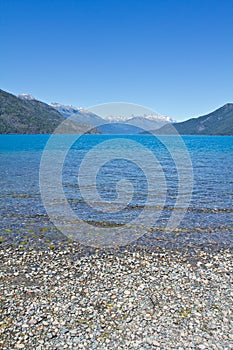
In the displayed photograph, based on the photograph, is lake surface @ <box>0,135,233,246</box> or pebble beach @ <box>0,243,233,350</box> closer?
pebble beach @ <box>0,243,233,350</box>

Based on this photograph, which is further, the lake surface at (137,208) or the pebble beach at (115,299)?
the lake surface at (137,208)

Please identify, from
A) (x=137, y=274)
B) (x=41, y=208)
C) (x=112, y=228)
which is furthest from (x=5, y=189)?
(x=137, y=274)

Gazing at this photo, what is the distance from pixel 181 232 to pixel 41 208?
13.3 meters

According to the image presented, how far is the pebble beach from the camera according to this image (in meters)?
10.1

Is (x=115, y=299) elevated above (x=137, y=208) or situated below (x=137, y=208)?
below

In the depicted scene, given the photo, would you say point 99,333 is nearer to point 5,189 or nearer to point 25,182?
point 5,189

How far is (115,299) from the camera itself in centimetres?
1241

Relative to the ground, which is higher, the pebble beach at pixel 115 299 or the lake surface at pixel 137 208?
the lake surface at pixel 137 208

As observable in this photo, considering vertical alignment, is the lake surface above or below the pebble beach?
above

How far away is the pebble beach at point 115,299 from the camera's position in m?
10.1

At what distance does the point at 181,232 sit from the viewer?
69.4ft

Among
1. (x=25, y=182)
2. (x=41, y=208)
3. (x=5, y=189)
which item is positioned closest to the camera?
(x=41, y=208)

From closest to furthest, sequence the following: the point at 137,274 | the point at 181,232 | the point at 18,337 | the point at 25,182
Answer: the point at 18,337
the point at 137,274
the point at 181,232
the point at 25,182

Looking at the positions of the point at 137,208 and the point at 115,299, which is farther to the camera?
the point at 137,208
